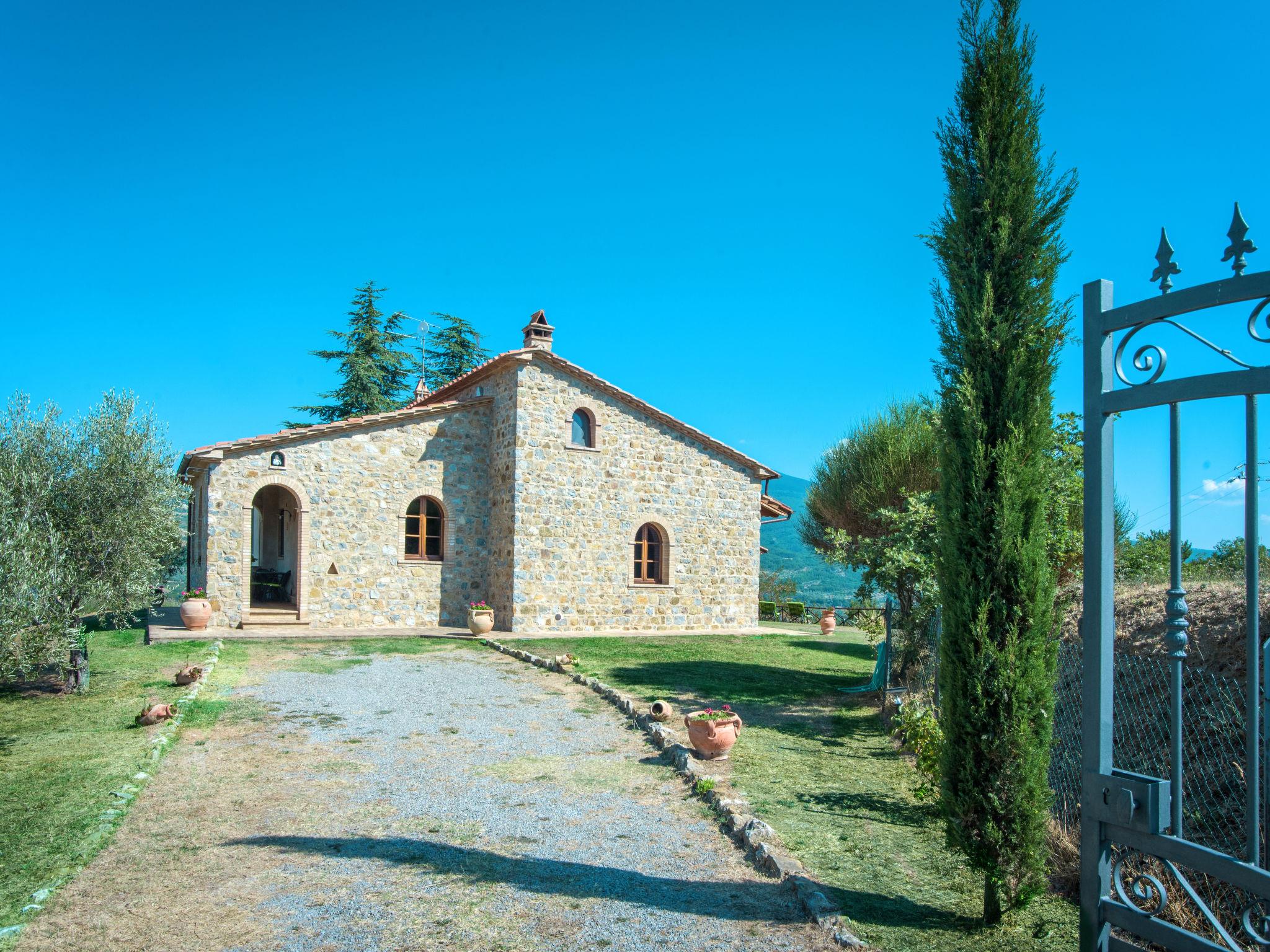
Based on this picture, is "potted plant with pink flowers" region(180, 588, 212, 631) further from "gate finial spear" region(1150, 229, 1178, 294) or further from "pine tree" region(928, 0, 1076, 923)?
"gate finial spear" region(1150, 229, 1178, 294)

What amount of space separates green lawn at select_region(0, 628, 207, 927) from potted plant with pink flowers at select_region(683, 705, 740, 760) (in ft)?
15.9

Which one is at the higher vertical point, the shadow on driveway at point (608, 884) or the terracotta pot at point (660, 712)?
the shadow on driveway at point (608, 884)

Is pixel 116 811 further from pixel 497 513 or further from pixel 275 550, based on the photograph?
pixel 275 550

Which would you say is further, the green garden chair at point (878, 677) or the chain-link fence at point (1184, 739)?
the green garden chair at point (878, 677)

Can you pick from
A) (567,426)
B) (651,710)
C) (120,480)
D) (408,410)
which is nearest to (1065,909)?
(651,710)

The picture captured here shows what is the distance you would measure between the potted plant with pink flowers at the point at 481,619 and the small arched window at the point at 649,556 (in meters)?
4.17

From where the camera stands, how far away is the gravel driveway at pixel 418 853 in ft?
13.8

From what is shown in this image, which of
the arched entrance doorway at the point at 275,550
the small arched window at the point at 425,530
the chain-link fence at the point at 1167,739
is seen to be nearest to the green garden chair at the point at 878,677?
the chain-link fence at the point at 1167,739

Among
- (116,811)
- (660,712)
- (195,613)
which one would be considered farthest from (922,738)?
(195,613)

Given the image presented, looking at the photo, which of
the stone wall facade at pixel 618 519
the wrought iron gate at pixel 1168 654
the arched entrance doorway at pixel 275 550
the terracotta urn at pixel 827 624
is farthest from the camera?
the terracotta urn at pixel 827 624

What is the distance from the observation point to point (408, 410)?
18656mm

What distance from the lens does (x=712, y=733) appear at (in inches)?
299

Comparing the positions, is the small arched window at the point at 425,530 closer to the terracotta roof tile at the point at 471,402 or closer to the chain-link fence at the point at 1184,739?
the terracotta roof tile at the point at 471,402

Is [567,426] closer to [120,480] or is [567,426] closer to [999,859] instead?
[120,480]
